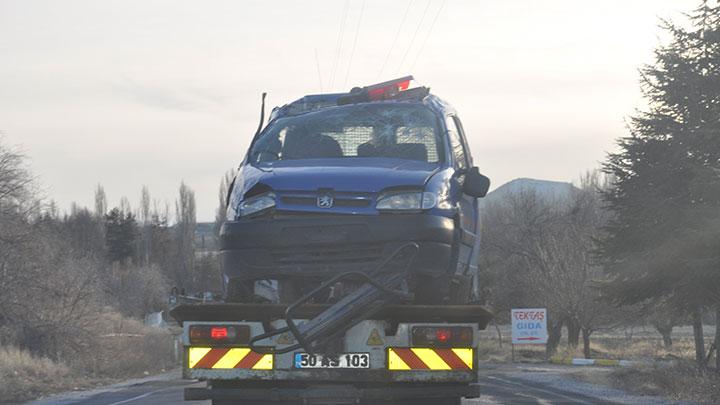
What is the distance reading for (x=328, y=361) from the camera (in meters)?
6.38

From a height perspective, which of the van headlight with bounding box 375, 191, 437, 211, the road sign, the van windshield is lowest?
the road sign

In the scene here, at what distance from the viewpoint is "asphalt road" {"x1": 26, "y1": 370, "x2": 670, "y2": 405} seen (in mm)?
17922

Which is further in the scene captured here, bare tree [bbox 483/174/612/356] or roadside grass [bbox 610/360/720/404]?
bare tree [bbox 483/174/612/356]

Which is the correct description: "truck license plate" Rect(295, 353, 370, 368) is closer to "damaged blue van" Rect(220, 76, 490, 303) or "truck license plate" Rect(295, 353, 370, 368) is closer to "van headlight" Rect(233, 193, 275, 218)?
"damaged blue van" Rect(220, 76, 490, 303)

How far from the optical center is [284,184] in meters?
6.99

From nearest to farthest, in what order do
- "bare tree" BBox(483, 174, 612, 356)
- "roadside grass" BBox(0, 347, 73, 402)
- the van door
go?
the van door, "roadside grass" BBox(0, 347, 73, 402), "bare tree" BBox(483, 174, 612, 356)

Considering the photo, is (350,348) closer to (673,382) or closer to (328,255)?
(328,255)

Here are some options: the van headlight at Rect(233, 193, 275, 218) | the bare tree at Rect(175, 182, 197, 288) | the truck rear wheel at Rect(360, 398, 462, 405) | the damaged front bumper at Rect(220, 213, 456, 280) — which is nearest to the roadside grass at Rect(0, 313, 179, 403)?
the van headlight at Rect(233, 193, 275, 218)

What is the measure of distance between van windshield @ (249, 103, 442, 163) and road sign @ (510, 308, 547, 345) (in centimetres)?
3088

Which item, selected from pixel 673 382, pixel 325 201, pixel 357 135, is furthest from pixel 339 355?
pixel 673 382

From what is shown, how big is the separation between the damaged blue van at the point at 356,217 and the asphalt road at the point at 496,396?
355 inches

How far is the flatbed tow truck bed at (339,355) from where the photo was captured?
639cm

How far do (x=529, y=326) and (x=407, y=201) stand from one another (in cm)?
3260

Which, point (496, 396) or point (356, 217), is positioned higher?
point (356, 217)
